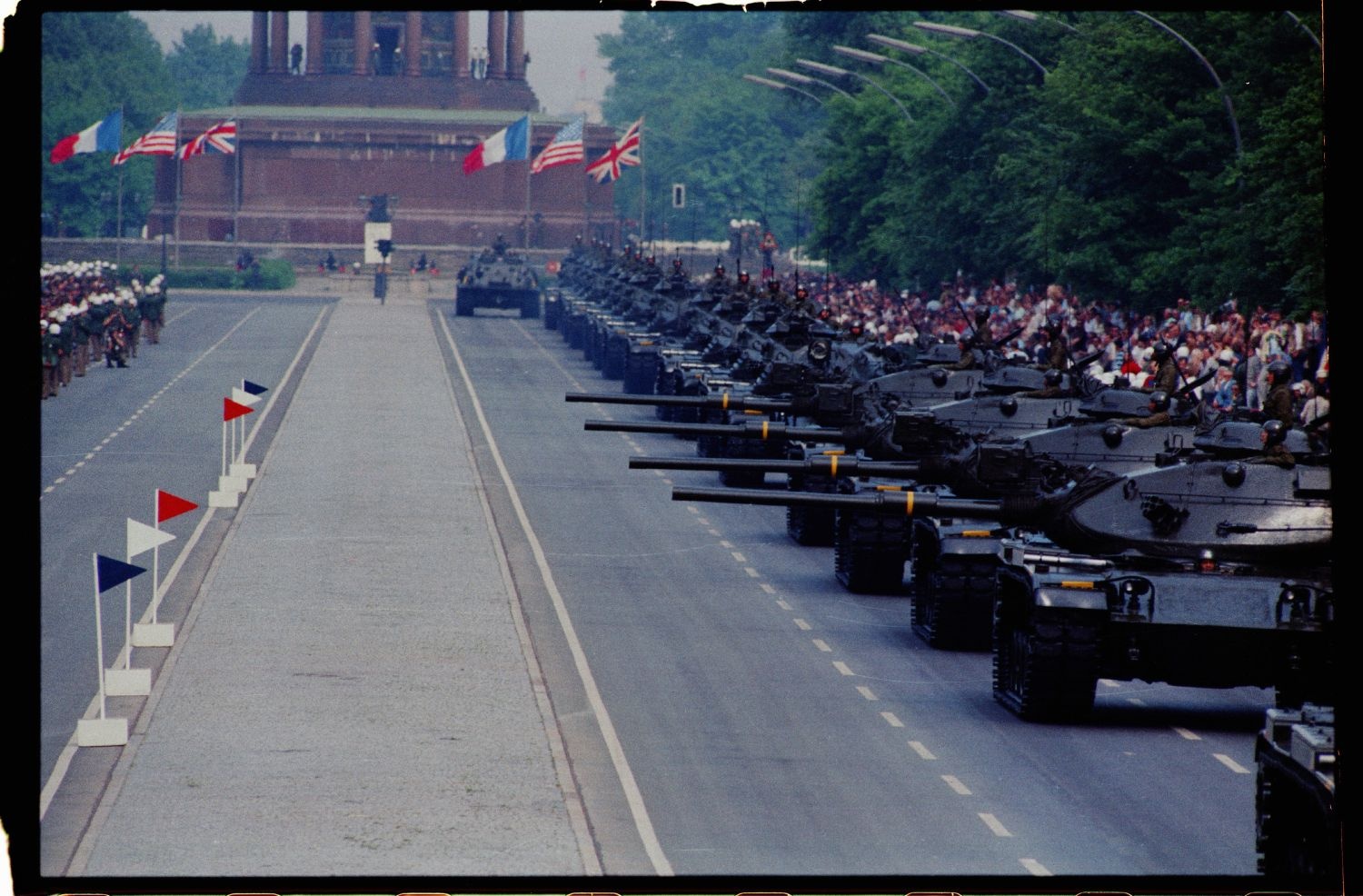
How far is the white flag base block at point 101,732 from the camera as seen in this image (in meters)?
21.7

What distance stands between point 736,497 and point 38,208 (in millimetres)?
8759

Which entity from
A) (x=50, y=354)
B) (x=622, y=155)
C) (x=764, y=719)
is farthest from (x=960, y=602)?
(x=622, y=155)

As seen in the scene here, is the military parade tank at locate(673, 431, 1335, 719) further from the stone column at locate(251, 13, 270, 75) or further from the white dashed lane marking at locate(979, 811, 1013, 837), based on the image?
the stone column at locate(251, 13, 270, 75)

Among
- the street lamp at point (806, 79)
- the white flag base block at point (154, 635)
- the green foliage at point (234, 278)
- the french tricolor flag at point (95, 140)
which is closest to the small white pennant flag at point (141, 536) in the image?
the white flag base block at point (154, 635)

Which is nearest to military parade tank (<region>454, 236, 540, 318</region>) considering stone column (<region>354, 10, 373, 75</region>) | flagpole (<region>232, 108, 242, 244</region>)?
flagpole (<region>232, 108, 242, 244</region>)

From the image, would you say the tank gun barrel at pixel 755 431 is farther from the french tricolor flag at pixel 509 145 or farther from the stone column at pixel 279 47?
the stone column at pixel 279 47

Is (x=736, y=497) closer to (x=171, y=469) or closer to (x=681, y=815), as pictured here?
(x=681, y=815)

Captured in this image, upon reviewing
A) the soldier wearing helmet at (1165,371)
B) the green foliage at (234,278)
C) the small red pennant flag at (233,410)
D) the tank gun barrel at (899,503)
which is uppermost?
the soldier wearing helmet at (1165,371)

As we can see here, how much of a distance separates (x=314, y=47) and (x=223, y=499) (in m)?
102

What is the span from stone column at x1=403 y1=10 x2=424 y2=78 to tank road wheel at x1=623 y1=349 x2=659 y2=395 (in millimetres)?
76123

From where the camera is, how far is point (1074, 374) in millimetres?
32031

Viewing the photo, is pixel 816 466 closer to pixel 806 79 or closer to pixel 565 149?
pixel 806 79

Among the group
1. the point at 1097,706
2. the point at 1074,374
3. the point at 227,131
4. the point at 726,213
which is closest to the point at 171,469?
the point at 1074,374

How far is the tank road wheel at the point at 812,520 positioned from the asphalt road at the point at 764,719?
1.07 feet
